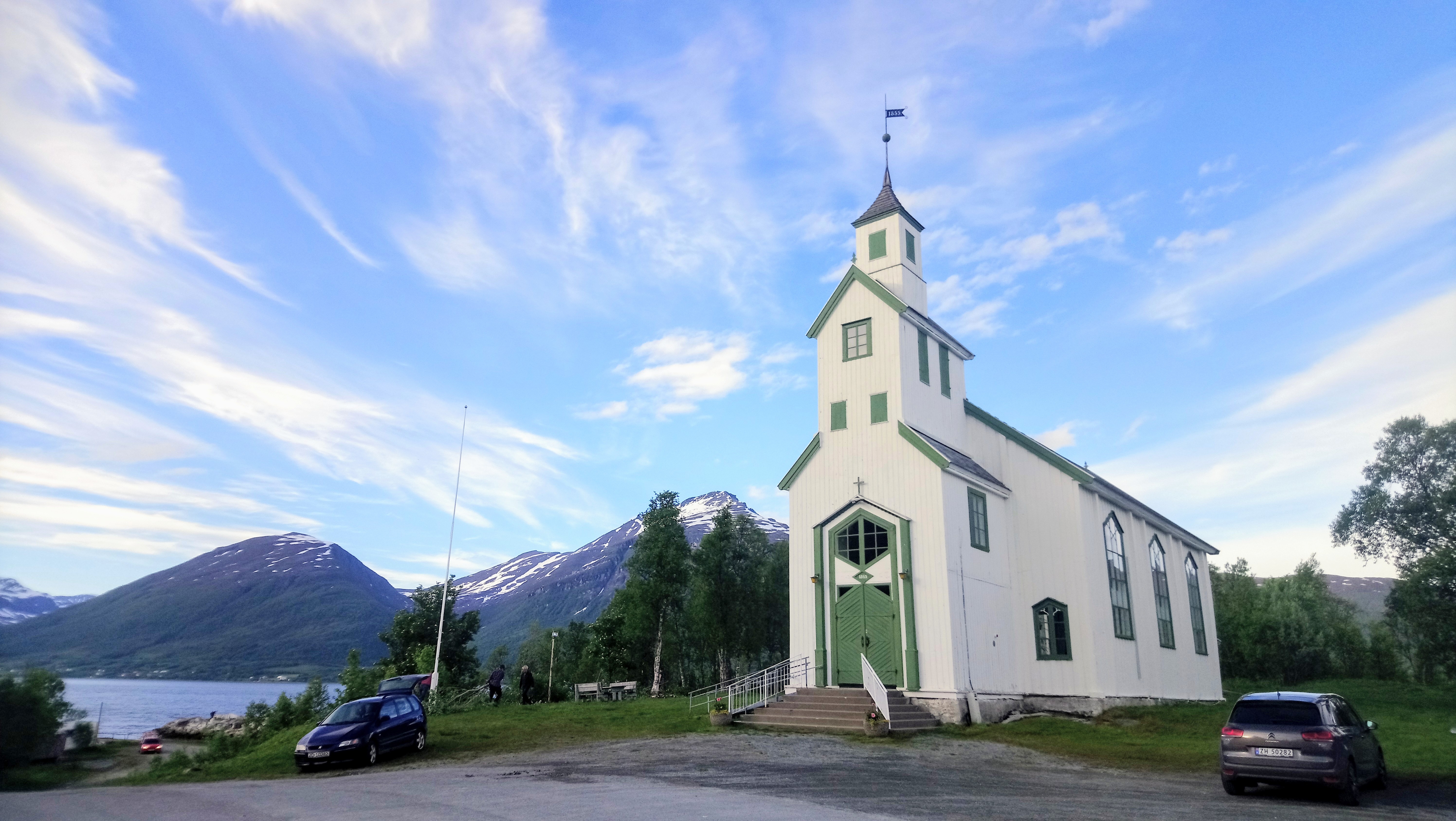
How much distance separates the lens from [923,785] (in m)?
12.1

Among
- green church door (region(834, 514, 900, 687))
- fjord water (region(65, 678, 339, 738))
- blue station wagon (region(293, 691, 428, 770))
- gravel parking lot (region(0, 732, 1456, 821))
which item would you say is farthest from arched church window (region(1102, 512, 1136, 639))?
fjord water (region(65, 678, 339, 738))

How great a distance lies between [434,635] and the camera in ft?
191

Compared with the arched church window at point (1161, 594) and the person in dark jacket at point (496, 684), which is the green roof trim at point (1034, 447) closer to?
the arched church window at point (1161, 594)

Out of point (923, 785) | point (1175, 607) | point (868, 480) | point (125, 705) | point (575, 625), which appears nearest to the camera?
point (923, 785)

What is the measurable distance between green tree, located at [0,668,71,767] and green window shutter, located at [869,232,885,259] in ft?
74.0

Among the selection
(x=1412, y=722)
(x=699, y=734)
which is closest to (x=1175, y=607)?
(x=1412, y=722)

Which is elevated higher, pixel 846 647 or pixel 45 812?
pixel 846 647

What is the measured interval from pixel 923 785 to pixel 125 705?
15560 cm

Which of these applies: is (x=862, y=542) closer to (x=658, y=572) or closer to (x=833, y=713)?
(x=833, y=713)

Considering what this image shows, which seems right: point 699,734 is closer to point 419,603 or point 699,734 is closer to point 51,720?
point 51,720

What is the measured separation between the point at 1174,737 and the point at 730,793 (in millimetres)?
13464

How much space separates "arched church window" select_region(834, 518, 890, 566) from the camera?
22750 millimetres

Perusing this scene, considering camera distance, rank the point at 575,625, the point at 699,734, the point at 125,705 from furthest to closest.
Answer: the point at 125,705
the point at 575,625
the point at 699,734

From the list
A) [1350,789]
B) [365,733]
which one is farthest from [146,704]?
[1350,789]
